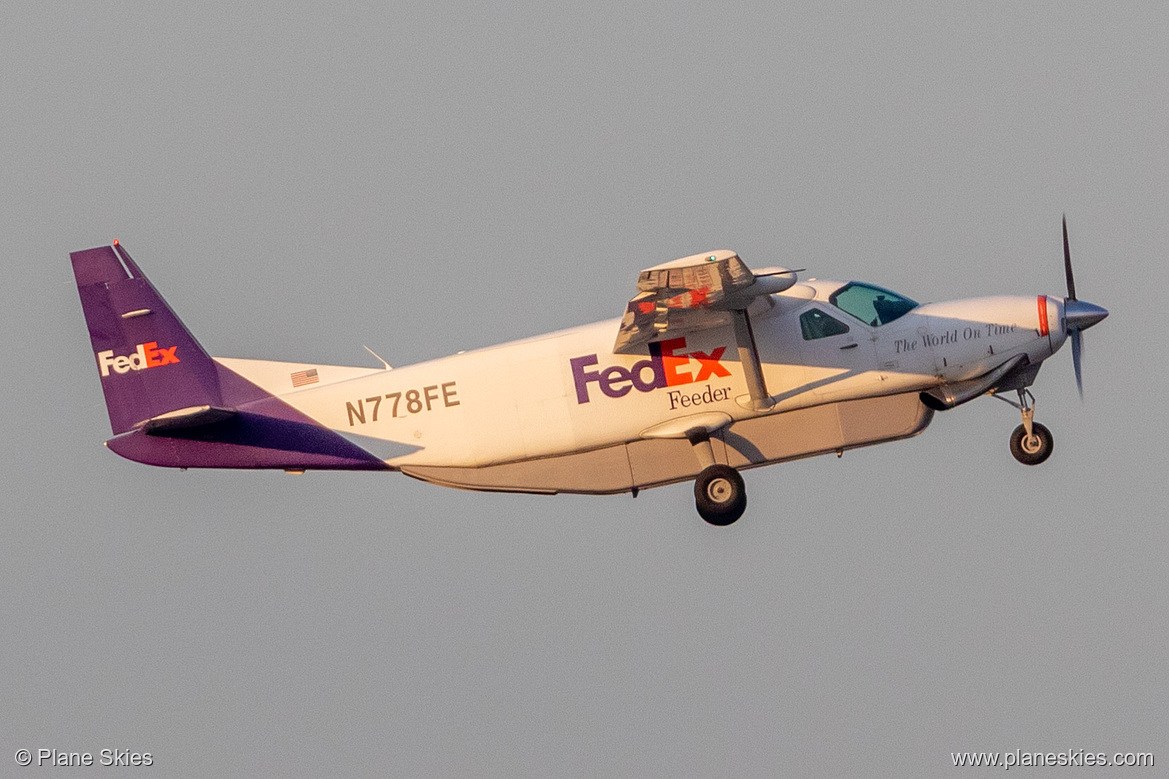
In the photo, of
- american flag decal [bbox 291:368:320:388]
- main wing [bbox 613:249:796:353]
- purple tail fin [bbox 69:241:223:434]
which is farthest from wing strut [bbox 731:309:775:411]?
purple tail fin [bbox 69:241:223:434]

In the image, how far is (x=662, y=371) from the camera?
Answer: 1992 centimetres

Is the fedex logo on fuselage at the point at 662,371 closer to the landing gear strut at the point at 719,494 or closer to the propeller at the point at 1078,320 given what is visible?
the landing gear strut at the point at 719,494

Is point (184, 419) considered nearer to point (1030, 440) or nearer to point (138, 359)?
point (138, 359)

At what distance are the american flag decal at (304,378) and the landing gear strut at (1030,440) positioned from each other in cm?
964

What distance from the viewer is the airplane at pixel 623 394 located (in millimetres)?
19906

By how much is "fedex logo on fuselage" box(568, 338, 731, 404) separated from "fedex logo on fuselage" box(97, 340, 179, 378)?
604 centimetres

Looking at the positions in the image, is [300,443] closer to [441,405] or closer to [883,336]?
[441,405]

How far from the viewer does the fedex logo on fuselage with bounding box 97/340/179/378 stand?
20656 mm

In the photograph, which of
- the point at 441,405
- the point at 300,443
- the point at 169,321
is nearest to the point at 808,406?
the point at 441,405

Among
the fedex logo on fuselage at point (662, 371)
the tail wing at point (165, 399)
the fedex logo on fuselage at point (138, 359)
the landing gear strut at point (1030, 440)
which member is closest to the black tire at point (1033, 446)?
the landing gear strut at point (1030, 440)

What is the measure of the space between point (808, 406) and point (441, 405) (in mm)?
4889

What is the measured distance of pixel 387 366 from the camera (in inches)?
827

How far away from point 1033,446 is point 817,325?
3.47 metres

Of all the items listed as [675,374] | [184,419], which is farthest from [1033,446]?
[184,419]
